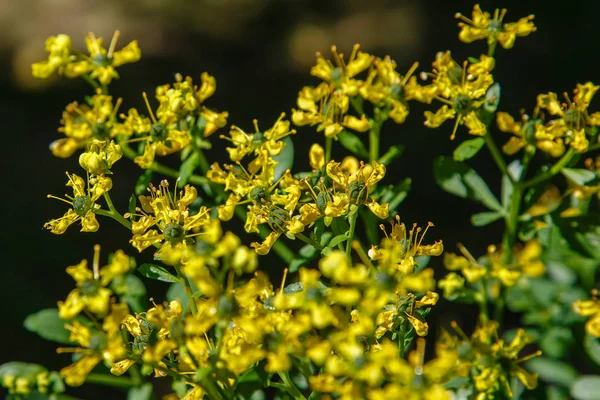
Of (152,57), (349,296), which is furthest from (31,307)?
(349,296)

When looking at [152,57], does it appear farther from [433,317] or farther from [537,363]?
[537,363]

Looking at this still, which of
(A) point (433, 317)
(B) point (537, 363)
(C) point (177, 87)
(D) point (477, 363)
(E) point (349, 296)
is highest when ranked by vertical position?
(C) point (177, 87)

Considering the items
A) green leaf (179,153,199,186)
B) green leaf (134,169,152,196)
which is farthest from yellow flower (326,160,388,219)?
green leaf (134,169,152,196)

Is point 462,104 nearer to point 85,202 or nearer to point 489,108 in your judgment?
point 489,108

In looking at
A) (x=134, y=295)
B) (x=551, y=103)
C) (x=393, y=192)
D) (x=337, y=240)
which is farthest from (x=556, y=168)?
(x=134, y=295)

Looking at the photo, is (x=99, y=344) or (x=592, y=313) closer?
(x=99, y=344)

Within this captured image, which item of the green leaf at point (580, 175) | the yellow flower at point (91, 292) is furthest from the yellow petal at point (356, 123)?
the yellow flower at point (91, 292)
